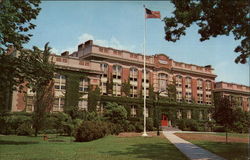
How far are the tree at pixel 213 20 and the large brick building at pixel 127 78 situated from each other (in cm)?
1879

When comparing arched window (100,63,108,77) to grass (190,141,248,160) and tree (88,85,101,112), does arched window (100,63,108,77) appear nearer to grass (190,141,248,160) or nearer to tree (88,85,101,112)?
tree (88,85,101,112)

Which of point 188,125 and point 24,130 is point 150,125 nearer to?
point 188,125

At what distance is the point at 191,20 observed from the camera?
1152cm

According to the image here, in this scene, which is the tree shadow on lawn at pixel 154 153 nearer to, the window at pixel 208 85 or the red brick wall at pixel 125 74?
the red brick wall at pixel 125 74

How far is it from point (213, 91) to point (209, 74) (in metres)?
3.87

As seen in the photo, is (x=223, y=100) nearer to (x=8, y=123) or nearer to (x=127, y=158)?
(x=127, y=158)

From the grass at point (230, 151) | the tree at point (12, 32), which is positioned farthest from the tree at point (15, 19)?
the grass at point (230, 151)

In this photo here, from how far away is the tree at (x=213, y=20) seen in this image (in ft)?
33.6

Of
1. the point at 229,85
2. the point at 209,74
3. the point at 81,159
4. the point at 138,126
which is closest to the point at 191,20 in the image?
the point at 81,159

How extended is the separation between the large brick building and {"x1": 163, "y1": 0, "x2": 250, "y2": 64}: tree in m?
18.8

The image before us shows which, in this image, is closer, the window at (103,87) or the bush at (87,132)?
the bush at (87,132)

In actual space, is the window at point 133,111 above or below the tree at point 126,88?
below

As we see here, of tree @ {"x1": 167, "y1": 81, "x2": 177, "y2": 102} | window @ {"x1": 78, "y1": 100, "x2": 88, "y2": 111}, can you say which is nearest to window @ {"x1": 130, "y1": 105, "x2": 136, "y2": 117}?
tree @ {"x1": 167, "y1": 81, "x2": 177, "y2": 102}

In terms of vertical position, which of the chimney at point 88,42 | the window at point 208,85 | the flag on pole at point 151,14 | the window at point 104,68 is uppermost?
the flag on pole at point 151,14
